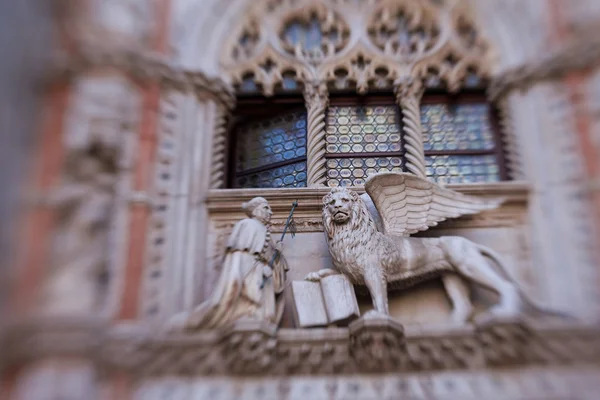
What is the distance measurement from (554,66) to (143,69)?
12.0 feet

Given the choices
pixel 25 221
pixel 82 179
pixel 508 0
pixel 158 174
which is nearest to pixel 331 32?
pixel 508 0

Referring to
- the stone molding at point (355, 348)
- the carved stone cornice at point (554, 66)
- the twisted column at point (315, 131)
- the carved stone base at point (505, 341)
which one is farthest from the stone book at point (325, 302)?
the carved stone cornice at point (554, 66)

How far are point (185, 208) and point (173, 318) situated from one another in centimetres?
104

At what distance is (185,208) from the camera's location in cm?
643

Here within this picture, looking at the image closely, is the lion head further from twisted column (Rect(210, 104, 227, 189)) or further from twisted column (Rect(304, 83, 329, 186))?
twisted column (Rect(210, 104, 227, 189))

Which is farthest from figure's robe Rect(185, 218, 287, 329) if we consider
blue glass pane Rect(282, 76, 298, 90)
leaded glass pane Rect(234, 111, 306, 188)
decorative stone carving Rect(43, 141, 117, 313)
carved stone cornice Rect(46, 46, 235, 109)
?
blue glass pane Rect(282, 76, 298, 90)

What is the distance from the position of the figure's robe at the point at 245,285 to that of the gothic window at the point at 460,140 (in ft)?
6.63

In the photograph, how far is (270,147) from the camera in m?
7.47

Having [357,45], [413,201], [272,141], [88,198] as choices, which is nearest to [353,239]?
[413,201]

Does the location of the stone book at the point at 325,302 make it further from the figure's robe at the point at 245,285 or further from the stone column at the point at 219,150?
the stone column at the point at 219,150

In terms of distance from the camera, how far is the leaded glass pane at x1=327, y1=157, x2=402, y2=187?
23.4 ft

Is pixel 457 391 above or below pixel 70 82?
below

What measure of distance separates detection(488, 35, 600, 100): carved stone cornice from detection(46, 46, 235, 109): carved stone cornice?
8.63 feet

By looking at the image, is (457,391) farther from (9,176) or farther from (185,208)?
(9,176)
